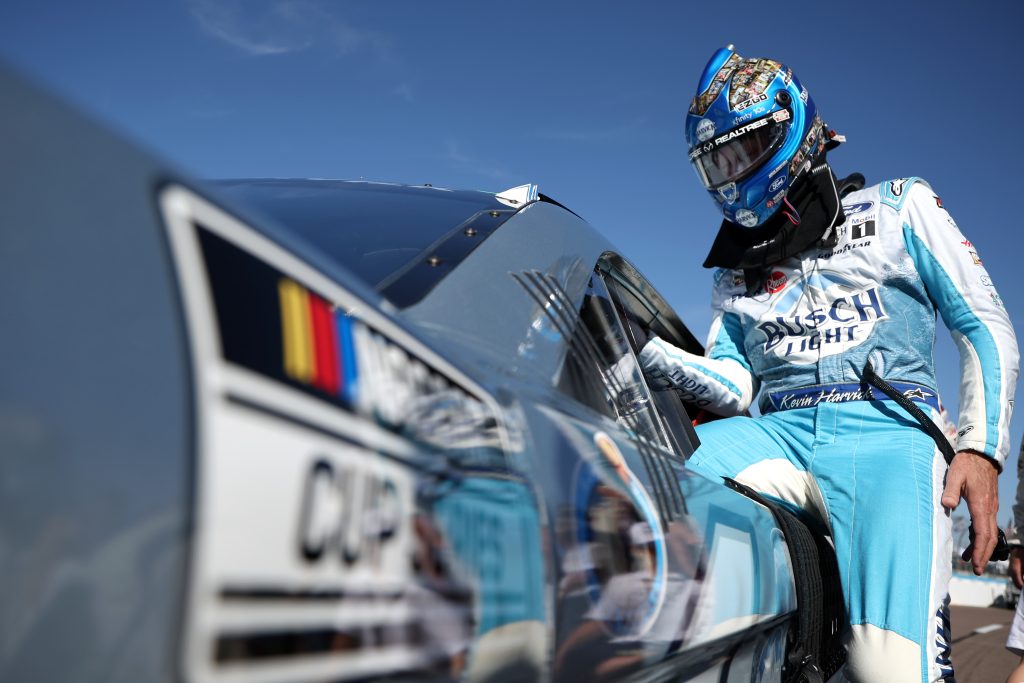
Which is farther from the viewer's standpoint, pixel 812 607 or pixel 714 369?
pixel 714 369

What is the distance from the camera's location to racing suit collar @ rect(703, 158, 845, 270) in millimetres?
2570

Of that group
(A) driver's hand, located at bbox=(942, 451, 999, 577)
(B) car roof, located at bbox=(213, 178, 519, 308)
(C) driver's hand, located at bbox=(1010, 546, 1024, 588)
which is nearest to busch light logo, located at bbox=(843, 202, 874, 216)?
(A) driver's hand, located at bbox=(942, 451, 999, 577)

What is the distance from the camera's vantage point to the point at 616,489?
99 centimetres

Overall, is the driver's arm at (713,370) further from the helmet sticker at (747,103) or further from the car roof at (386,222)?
the car roof at (386,222)

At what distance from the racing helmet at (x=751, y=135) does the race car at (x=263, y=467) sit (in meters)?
1.88

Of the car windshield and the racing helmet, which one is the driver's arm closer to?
the racing helmet

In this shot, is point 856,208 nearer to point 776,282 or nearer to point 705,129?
point 776,282

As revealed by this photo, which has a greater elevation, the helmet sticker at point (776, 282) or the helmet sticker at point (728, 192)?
the helmet sticker at point (728, 192)

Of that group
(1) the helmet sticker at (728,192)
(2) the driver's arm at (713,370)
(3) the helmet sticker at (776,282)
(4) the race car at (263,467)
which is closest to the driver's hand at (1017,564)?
(2) the driver's arm at (713,370)

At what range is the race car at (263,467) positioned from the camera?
1.30 ft

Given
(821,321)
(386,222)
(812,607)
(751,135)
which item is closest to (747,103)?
(751,135)

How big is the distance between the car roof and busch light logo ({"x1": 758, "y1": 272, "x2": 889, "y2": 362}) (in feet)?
4.49

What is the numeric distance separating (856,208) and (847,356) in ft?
1.74

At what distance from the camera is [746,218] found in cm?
271
